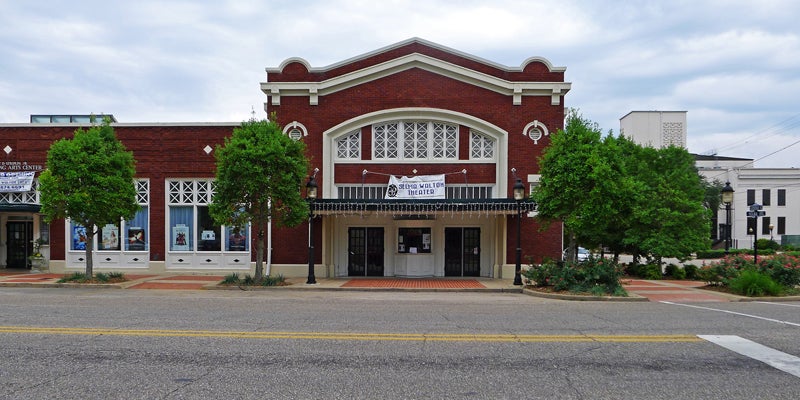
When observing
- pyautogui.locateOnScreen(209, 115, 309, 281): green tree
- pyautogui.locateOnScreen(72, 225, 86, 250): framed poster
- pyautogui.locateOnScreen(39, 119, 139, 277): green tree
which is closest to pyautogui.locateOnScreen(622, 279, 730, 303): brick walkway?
pyautogui.locateOnScreen(209, 115, 309, 281): green tree

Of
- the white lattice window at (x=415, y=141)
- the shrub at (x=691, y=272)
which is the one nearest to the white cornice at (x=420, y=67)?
the white lattice window at (x=415, y=141)

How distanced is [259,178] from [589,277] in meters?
10.3

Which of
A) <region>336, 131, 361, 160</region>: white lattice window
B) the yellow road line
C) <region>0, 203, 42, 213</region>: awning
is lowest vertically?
the yellow road line

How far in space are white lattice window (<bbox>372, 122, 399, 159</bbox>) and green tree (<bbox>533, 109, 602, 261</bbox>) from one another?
6.15 meters

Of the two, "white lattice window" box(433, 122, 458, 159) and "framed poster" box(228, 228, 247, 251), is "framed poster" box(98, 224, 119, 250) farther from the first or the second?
"white lattice window" box(433, 122, 458, 159)

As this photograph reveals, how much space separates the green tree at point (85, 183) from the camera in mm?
17375

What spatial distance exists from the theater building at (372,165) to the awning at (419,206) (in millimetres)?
→ 676

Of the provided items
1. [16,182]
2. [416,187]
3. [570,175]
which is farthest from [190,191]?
[570,175]

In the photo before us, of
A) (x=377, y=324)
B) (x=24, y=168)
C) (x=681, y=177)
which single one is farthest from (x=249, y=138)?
(x=681, y=177)

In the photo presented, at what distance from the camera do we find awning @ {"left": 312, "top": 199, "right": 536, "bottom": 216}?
736 inches

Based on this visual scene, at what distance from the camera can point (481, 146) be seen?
20609mm

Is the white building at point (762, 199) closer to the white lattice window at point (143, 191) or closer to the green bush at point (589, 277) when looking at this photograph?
the green bush at point (589, 277)

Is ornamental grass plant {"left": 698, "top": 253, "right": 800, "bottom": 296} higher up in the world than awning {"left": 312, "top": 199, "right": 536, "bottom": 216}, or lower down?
lower down

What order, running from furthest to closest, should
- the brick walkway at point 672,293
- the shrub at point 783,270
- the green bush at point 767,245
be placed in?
1. the green bush at point 767,245
2. the shrub at point 783,270
3. the brick walkway at point 672,293
